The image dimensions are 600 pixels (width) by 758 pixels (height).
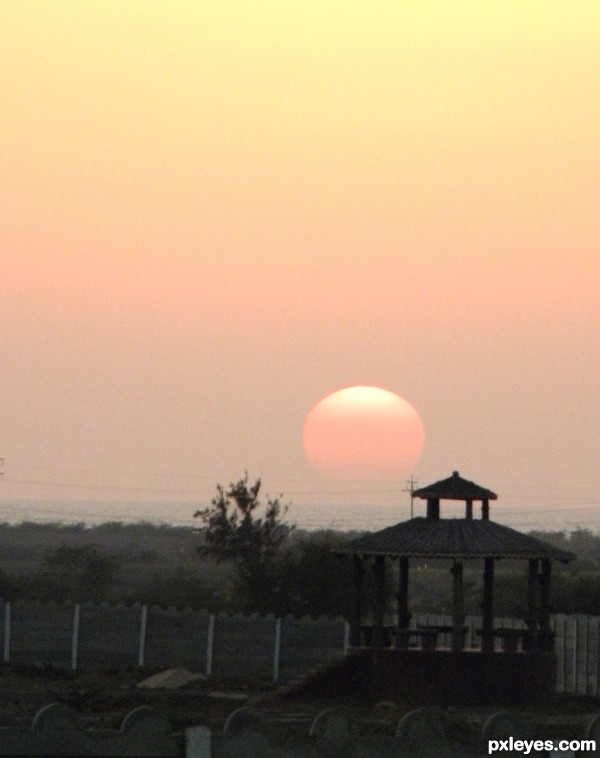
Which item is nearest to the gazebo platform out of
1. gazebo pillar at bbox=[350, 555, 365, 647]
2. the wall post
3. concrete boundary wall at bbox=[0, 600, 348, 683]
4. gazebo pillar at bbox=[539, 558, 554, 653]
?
gazebo pillar at bbox=[539, 558, 554, 653]

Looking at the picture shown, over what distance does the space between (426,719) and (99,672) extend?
1179 inches

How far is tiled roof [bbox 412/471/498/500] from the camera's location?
32.3m

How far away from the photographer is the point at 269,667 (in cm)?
3922

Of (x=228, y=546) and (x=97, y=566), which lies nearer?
(x=228, y=546)

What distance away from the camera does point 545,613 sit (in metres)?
32.7

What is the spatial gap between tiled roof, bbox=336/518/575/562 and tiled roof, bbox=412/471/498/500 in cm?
50

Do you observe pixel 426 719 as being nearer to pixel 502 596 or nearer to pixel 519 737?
pixel 519 737

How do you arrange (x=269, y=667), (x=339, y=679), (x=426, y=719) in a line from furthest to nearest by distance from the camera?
1. (x=269, y=667)
2. (x=339, y=679)
3. (x=426, y=719)

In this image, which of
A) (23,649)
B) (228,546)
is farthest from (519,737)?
(228,546)

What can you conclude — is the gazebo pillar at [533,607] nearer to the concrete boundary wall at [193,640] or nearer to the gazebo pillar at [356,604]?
the gazebo pillar at [356,604]

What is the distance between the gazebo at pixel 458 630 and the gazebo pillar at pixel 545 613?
20 mm

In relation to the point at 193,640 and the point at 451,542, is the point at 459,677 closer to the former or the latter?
the point at 451,542

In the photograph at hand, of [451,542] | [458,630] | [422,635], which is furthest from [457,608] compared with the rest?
[451,542]

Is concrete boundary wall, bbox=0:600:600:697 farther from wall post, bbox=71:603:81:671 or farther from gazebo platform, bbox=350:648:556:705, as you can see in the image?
gazebo platform, bbox=350:648:556:705
